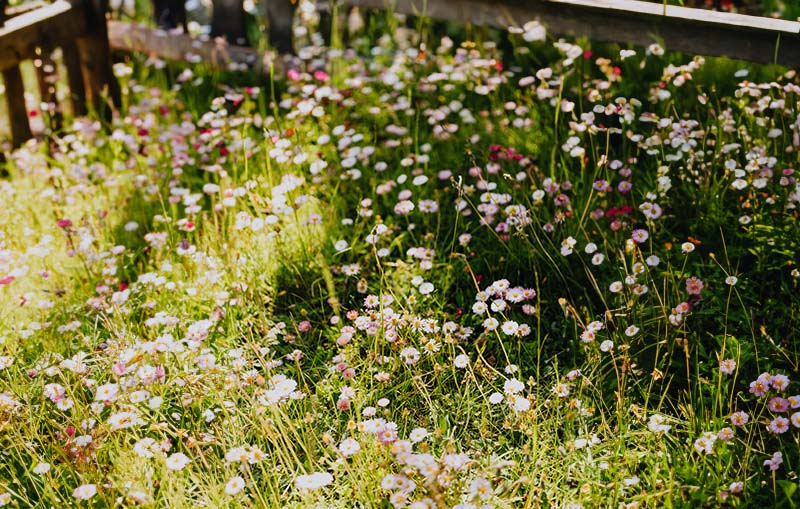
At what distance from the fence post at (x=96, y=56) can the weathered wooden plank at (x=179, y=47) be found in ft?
0.76

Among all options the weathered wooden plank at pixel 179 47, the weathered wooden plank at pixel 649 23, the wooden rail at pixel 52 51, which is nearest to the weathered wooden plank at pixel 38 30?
the wooden rail at pixel 52 51

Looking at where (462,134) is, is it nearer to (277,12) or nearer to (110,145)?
(277,12)

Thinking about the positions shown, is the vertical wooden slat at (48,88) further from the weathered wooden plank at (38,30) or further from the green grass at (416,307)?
the green grass at (416,307)

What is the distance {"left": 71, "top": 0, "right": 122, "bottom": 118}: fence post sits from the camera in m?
4.16

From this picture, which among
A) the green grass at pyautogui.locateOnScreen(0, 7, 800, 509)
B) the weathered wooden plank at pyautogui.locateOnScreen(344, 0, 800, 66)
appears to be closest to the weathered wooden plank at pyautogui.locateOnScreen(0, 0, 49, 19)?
the green grass at pyautogui.locateOnScreen(0, 7, 800, 509)

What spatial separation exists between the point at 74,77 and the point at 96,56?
6.5 inches

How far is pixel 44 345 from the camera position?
8.43ft

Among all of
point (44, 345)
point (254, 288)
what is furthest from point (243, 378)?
point (44, 345)

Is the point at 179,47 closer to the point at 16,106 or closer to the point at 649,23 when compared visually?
the point at 16,106

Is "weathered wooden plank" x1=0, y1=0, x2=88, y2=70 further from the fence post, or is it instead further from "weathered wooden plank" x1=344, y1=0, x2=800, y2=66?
"weathered wooden plank" x1=344, y1=0, x2=800, y2=66

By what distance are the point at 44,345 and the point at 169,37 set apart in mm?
2490

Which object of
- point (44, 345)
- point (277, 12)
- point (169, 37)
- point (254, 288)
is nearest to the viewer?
point (44, 345)

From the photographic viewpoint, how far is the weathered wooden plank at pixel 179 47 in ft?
A: 14.4

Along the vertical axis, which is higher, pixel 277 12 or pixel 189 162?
pixel 277 12
